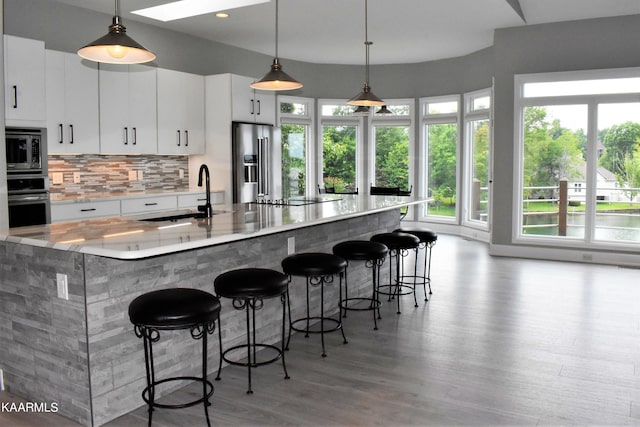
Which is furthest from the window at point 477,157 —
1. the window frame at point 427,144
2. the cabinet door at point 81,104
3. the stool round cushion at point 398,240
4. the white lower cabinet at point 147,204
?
the cabinet door at point 81,104

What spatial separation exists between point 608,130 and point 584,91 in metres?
0.59

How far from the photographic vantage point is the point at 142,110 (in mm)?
6492

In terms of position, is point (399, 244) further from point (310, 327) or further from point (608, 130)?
point (608, 130)

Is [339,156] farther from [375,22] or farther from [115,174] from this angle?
[115,174]

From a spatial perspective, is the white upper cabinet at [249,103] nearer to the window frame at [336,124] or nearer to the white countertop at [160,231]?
the window frame at [336,124]

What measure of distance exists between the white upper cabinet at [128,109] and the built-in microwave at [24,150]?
38.3 inches

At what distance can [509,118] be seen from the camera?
7633 millimetres

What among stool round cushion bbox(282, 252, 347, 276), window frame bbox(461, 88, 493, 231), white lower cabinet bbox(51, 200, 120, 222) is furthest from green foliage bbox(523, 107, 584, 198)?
white lower cabinet bbox(51, 200, 120, 222)

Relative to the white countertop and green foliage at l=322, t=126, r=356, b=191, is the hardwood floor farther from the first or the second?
green foliage at l=322, t=126, r=356, b=191

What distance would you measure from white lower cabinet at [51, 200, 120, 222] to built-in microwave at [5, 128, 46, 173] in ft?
1.44

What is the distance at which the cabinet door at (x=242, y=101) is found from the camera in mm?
7270

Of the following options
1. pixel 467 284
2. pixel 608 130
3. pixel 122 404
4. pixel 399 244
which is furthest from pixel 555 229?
pixel 122 404

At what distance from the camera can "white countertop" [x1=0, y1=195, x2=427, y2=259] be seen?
2.64 metres

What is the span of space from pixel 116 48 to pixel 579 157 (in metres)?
6.20
